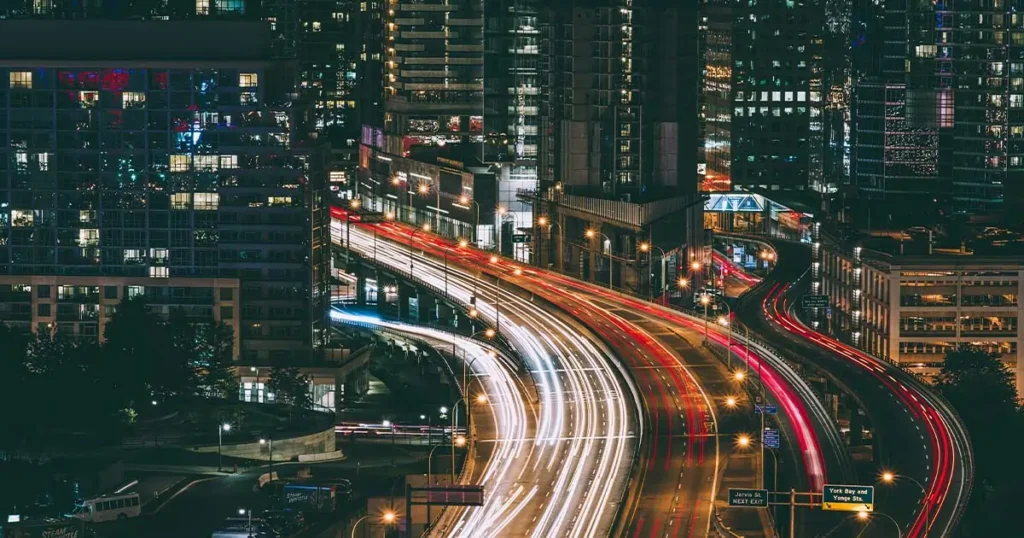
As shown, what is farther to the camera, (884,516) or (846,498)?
(884,516)

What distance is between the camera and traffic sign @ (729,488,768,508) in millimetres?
158875

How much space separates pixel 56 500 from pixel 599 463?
1390 inches

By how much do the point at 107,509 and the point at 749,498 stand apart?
42.7 meters

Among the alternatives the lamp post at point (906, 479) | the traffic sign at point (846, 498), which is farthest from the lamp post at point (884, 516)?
the traffic sign at point (846, 498)

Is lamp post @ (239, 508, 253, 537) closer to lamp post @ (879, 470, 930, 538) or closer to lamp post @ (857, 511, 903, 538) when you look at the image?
lamp post @ (857, 511, 903, 538)

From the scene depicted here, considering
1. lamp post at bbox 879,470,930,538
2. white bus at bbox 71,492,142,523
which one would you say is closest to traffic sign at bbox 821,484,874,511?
lamp post at bbox 879,470,930,538

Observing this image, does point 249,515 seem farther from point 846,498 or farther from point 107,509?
point 846,498

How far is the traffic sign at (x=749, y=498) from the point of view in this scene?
158875 mm

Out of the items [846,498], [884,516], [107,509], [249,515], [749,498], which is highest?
[846,498]

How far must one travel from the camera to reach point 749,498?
523 feet

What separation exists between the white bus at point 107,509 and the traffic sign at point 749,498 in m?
40.7

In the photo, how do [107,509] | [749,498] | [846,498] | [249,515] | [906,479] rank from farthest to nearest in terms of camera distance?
[906,479]
[107,509]
[249,515]
[749,498]
[846,498]

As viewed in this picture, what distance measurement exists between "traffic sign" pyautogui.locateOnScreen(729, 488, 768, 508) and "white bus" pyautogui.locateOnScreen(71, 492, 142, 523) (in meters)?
40.7

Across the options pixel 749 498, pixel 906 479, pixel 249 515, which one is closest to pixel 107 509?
pixel 249 515
